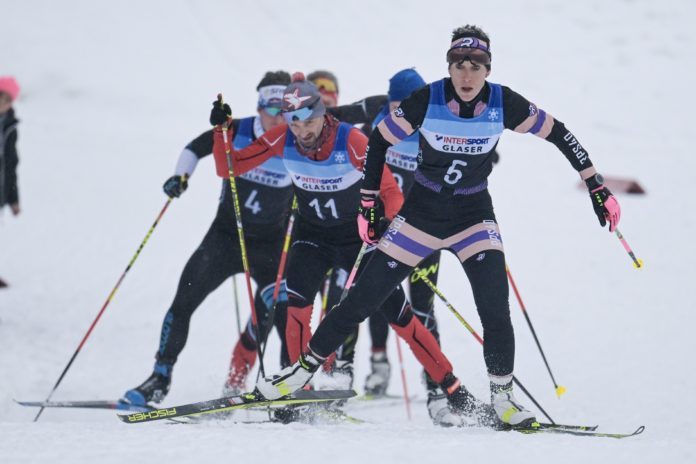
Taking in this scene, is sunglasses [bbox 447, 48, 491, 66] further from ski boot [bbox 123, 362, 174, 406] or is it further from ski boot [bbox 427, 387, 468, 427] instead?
ski boot [bbox 123, 362, 174, 406]

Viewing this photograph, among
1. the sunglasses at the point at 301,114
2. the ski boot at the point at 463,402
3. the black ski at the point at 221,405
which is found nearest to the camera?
the black ski at the point at 221,405

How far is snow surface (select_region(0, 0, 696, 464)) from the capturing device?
388cm

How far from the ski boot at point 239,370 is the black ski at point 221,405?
1089 millimetres

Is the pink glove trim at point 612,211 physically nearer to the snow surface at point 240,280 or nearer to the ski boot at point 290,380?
the snow surface at point 240,280

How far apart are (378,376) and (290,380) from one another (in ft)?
6.72

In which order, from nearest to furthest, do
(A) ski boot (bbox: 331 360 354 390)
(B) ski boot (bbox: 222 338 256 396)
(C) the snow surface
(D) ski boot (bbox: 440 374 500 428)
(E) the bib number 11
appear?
(C) the snow surface, (D) ski boot (bbox: 440 374 500 428), (E) the bib number 11, (A) ski boot (bbox: 331 360 354 390), (B) ski boot (bbox: 222 338 256 396)

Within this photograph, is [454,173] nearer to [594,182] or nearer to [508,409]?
[594,182]

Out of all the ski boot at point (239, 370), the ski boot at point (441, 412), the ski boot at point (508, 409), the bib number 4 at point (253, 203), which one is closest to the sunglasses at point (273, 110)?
the bib number 4 at point (253, 203)

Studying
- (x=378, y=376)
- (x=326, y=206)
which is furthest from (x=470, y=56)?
(x=378, y=376)

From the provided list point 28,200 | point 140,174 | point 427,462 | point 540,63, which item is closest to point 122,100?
point 140,174

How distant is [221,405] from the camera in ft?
14.6

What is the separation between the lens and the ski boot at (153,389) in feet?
17.0

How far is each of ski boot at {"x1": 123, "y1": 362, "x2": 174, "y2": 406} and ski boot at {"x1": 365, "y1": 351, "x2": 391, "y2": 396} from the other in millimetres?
1727

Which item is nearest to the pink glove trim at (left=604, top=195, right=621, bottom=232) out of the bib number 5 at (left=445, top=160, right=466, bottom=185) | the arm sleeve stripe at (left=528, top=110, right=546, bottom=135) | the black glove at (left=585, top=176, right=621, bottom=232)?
the black glove at (left=585, top=176, right=621, bottom=232)
